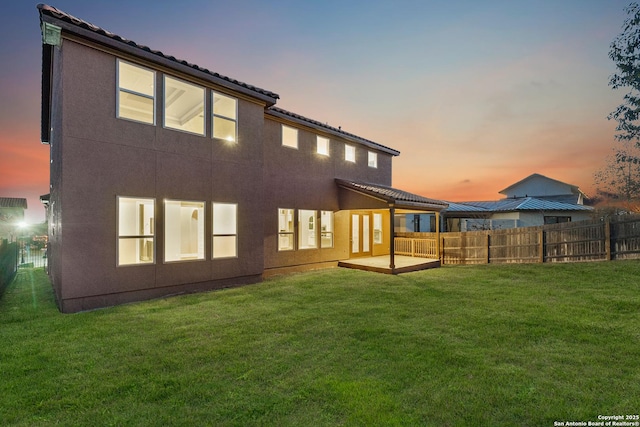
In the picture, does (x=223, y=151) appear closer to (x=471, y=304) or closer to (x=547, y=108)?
(x=471, y=304)

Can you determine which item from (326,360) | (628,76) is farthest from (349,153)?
(628,76)

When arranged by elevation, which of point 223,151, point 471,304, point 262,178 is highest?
point 223,151

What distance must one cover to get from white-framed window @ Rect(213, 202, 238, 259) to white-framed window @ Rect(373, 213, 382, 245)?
8689 millimetres

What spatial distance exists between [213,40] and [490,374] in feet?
58.8

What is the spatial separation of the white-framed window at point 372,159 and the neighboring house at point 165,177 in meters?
3.68

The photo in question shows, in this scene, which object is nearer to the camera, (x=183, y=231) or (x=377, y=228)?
(x=183, y=231)

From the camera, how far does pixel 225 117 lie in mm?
9617

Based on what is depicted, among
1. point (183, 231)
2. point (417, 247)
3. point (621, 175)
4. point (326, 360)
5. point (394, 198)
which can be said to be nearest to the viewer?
point (326, 360)

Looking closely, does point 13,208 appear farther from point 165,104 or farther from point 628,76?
point 628,76

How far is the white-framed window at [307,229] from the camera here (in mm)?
12722

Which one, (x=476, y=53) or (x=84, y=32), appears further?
(x=476, y=53)

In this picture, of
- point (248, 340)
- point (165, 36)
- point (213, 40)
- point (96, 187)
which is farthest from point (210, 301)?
point (165, 36)

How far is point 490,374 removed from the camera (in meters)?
3.82

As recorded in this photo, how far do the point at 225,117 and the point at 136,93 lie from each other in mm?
2500
